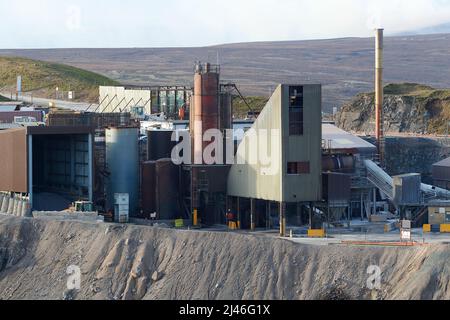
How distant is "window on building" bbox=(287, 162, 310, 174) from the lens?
2689 inches

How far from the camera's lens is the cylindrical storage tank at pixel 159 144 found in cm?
7650

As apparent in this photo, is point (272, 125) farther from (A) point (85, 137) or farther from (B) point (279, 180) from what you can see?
(A) point (85, 137)

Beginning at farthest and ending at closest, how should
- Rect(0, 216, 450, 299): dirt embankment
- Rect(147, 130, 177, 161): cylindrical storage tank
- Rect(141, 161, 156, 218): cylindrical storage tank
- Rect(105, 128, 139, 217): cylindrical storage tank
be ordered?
Rect(147, 130, 177, 161): cylindrical storage tank < Rect(105, 128, 139, 217): cylindrical storage tank < Rect(141, 161, 156, 218): cylindrical storage tank < Rect(0, 216, 450, 299): dirt embankment

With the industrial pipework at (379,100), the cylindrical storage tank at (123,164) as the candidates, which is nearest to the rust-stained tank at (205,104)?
the cylindrical storage tank at (123,164)

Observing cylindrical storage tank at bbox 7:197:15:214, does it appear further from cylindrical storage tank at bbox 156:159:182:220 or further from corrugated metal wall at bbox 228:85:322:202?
corrugated metal wall at bbox 228:85:322:202

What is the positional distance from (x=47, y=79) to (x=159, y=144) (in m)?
69.6

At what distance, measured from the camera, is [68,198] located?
247 ft

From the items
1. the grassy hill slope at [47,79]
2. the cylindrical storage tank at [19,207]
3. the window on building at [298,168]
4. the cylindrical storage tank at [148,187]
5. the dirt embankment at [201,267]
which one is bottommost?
the dirt embankment at [201,267]

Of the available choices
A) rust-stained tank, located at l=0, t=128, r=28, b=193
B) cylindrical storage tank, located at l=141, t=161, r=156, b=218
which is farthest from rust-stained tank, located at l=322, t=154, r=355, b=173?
rust-stained tank, located at l=0, t=128, r=28, b=193

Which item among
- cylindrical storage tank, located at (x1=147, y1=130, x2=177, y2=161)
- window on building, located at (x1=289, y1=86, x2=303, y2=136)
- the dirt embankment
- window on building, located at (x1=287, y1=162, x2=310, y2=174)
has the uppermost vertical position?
window on building, located at (x1=289, y1=86, x2=303, y2=136)

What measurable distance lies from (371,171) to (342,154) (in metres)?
2.07

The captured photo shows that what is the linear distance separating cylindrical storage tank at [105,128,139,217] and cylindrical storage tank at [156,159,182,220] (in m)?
A: 1.94

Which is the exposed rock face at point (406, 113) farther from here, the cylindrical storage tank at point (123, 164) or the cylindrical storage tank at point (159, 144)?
the cylindrical storage tank at point (123, 164)

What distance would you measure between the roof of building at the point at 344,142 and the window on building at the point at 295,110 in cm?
692
